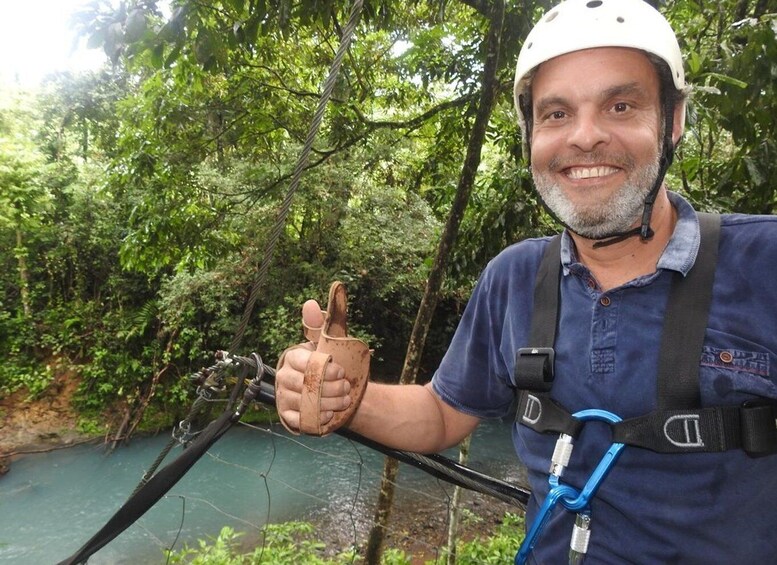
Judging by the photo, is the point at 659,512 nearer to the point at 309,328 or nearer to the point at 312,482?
the point at 309,328

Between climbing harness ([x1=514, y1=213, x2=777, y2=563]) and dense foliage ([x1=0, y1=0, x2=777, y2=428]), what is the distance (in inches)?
45.1

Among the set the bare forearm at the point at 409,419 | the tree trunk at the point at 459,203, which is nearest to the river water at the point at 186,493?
the tree trunk at the point at 459,203

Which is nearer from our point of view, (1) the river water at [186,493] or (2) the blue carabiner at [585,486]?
(2) the blue carabiner at [585,486]

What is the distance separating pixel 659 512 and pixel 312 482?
23.2ft

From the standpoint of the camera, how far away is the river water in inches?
236

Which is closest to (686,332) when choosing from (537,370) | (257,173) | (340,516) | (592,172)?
(537,370)

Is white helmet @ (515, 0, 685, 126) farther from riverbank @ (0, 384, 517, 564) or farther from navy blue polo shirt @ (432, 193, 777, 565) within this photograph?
riverbank @ (0, 384, 517, 564)

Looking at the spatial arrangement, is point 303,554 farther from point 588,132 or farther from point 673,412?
point 588,132

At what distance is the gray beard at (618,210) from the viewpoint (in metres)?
1.07

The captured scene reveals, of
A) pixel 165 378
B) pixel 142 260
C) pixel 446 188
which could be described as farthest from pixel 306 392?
pixel 165 378

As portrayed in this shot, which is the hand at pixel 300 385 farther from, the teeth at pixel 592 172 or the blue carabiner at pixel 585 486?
the teeth at pixel 592 172

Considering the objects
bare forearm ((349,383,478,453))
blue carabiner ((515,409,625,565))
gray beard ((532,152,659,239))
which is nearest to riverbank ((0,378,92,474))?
bare forearm ((349,383,478,453))

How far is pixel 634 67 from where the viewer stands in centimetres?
115

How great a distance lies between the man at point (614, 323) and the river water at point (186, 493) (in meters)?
4.53
